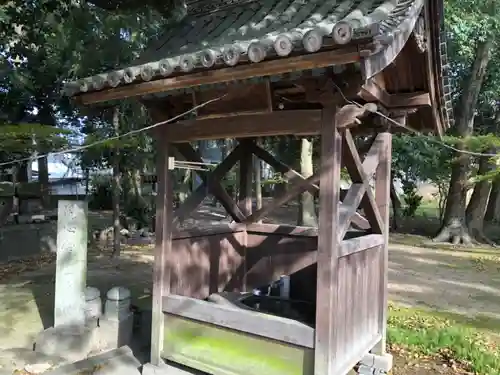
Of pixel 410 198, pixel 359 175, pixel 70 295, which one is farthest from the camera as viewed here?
pixel 410 198

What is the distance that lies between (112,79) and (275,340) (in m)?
2.56

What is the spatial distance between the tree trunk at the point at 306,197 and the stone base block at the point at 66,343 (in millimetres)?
9432

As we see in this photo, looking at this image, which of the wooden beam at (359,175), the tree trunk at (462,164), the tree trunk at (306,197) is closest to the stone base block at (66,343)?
the wooden beam at (359,175)

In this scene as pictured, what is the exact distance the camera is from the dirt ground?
5.08 metres

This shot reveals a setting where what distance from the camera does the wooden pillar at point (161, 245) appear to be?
13.9ft

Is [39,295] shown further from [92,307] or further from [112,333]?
[112,333]

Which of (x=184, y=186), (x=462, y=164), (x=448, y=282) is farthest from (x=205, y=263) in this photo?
(x=462, y=164)

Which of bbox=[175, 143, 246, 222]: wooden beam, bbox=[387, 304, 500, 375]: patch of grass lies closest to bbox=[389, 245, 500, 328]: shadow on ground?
bbox=[387, 304, 500, 375]: patch of grass

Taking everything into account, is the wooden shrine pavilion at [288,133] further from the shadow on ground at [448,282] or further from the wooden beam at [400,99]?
the shadow on ground at [448,282]

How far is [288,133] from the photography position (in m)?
3.62

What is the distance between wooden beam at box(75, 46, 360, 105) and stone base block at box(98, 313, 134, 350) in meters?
2.52

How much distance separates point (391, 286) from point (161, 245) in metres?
6.00

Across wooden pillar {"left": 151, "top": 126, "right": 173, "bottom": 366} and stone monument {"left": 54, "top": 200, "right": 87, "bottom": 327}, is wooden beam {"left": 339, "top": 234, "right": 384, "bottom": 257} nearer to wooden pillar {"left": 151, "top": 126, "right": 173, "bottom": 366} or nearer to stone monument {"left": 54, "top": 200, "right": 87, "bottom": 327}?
wooden pillar {"left": 151, "top": 126, "right": 173, "bottom": 366}

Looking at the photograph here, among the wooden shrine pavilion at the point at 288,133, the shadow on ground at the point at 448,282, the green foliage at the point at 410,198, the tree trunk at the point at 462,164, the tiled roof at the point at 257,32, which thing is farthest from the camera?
the green foliage at the point at 410,198
